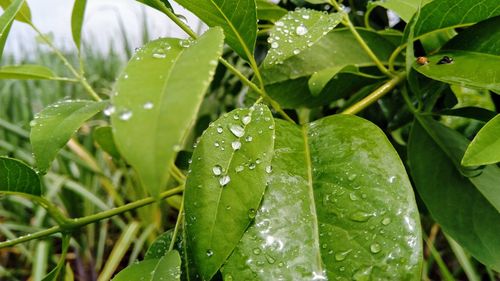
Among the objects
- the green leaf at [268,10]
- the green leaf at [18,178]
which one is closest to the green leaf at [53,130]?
the green leaf at [18,178]

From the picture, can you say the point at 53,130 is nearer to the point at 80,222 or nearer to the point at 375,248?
the point at 80,222

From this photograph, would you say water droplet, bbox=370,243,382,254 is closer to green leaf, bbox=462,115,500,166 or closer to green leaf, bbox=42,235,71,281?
green leaf, bbox=462,115,500,166

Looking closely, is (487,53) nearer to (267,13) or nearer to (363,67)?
(363,67)

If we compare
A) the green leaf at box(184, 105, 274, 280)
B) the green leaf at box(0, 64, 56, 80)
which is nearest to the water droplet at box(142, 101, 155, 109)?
the green leaf at box(184, 105, 274, 280)

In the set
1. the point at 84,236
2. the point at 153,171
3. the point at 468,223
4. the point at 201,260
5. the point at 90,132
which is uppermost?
the point at 153,171

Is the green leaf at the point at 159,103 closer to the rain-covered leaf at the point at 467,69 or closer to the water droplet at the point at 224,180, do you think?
the water droplet at the point at 224,180

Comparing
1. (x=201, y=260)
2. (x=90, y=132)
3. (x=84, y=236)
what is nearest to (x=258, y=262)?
(x=201, y=260)
